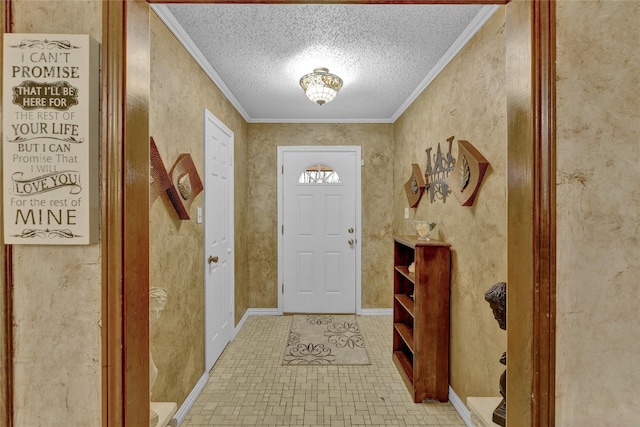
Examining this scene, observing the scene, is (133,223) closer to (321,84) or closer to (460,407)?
(321,84)

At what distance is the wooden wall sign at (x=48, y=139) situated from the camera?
2.38 feet

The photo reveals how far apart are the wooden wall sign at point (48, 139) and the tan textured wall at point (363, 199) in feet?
10.9

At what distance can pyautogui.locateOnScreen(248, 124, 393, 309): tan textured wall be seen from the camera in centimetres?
404

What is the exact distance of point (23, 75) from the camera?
73 centimetres

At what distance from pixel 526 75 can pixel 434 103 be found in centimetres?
199

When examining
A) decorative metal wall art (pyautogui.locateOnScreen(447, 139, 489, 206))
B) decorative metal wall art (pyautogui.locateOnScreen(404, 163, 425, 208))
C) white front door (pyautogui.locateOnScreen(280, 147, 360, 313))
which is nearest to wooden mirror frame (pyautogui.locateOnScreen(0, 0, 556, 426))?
decorative metal wall art (pyautogui.locateOnScreen(447, 139, 489, 206))

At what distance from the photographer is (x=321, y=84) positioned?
2.50 m

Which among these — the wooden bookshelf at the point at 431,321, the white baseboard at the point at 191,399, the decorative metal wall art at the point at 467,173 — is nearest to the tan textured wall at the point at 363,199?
the white baseboard at the point at 191,399

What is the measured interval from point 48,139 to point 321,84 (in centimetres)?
206

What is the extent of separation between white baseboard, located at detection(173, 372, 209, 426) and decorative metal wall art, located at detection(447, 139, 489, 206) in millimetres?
2212

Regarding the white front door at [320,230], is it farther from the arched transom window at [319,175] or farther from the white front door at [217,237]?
the white front door at [217,237]
